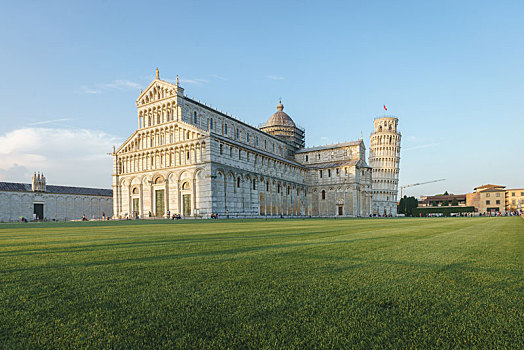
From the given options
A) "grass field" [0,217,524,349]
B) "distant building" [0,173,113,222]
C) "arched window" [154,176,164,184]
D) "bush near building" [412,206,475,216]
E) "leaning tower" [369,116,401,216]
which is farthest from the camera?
"leaning tower" [369,116,401,216]

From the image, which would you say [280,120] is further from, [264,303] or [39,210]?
[264,303]

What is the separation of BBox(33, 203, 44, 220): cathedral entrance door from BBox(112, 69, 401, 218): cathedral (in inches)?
821

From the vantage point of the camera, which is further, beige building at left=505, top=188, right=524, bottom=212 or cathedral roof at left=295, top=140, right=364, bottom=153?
beige building at left=505, top=188, right=524, bottom=212

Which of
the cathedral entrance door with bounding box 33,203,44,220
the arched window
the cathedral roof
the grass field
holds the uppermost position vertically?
the cathedral roof

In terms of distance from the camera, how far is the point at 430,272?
448cm

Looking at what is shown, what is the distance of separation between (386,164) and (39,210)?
8073 cm

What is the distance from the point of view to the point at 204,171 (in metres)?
41.0

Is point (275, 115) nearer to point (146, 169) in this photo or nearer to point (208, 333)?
point (146, 169)

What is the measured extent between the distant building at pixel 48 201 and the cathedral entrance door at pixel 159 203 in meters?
24.1

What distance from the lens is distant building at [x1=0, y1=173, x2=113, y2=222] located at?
5547 cm

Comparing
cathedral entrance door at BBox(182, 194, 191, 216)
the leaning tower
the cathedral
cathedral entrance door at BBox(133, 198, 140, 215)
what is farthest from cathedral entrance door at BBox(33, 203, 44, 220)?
the leaning tower

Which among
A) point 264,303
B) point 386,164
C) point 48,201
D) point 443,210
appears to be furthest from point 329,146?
point 264,303

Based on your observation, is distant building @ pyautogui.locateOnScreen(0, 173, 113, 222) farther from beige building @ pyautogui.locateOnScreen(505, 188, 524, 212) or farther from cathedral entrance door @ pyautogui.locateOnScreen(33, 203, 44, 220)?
beige building @ pyautogui.locateOnScreen(505, 188, 524, 212)

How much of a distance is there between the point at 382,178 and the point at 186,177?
6046 centimetres
